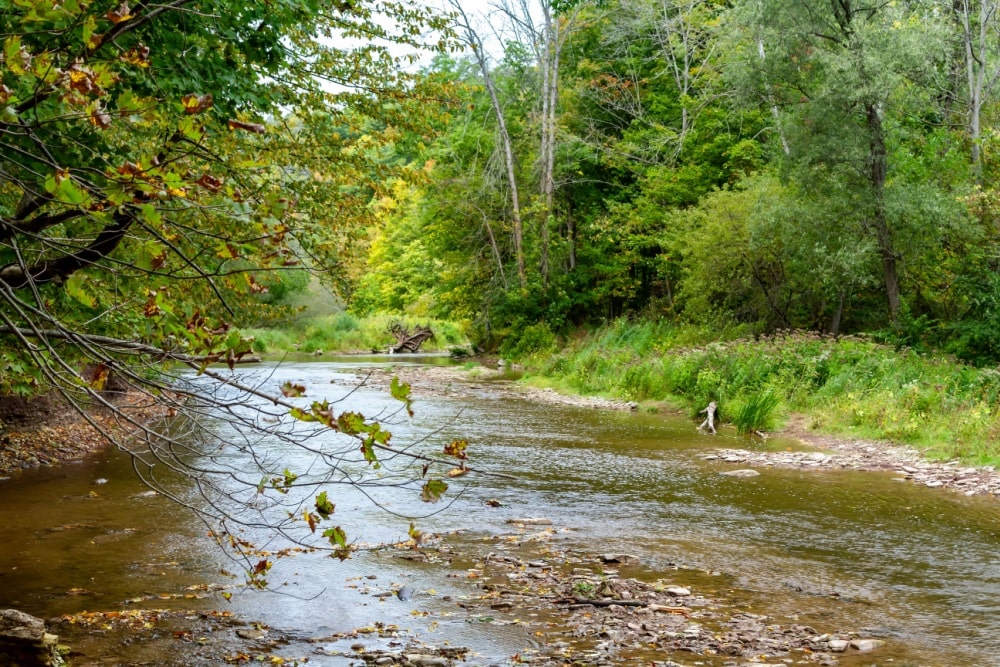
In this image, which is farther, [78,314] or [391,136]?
[391,136]

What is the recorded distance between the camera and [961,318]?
711 inches

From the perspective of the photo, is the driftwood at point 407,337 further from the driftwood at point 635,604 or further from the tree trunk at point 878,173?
the driftwood at point 635,604

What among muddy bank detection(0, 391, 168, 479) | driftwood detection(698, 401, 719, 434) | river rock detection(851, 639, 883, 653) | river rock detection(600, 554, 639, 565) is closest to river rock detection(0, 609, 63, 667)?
river rock detection(600, 554, 639, 565)

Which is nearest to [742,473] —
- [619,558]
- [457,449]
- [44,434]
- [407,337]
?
[619,558]

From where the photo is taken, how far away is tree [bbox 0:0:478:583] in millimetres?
3115

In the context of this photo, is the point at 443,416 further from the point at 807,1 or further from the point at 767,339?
the point at 807,1

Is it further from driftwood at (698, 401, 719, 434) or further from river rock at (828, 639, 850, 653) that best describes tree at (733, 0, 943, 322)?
river rock at (828, 639, 850, 653)

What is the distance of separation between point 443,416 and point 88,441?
238 inches

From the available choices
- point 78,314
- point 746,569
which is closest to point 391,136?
point 78,314

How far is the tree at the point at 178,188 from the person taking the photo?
312 centimetres

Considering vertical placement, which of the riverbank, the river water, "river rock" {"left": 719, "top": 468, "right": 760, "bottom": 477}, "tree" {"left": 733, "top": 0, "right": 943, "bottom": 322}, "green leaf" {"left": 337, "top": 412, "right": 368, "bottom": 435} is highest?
"tree" {"left": 733, "top": 0, "right": 943, "bottom": 322}

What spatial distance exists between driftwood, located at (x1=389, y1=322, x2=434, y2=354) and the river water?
26171mm

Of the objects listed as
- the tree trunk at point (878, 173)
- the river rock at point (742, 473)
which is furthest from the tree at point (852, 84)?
the river rock at point (742, 473)

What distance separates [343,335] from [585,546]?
113ft
